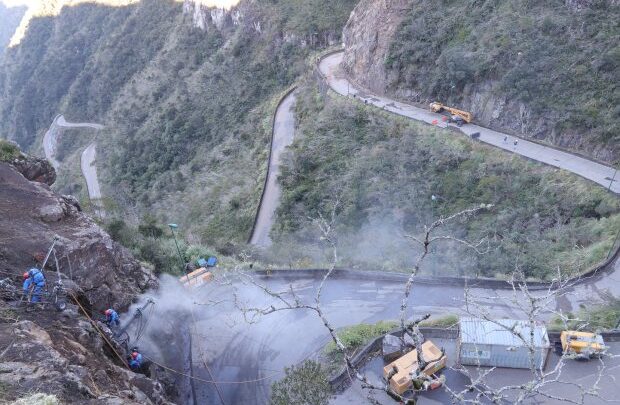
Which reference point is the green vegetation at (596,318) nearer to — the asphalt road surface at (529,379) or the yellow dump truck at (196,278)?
the asphalt road surface at (529,379)

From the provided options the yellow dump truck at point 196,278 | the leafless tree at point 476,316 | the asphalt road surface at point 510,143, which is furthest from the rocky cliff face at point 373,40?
the yellow dump truck at point 196,278

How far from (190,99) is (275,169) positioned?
26450mm

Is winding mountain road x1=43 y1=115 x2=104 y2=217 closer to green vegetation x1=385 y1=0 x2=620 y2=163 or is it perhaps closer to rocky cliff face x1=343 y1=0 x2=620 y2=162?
rocky cliff face x1=343 y1=0 x2=620 y2=162

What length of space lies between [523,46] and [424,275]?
19.9 m

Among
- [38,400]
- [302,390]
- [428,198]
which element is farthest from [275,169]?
[38,400]

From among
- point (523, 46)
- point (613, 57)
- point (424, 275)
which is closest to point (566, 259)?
point (424, 275)

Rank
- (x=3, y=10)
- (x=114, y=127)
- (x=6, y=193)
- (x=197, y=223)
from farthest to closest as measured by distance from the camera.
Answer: (x=3, y=10)
(x=114, y=127)
(x=197, y=223)
(x=6, y=193)

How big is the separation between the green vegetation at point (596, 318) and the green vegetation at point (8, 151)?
73.0ft

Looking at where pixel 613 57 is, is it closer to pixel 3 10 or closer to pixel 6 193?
pixel 6 193

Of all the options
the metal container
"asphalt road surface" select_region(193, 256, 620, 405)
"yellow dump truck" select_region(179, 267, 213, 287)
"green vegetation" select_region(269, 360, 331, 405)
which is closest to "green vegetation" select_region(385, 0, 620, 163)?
"asphalt road surface" select_region(193, 256, 620, 405)

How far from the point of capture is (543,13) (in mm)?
33875

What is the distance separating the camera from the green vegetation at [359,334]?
717 inches

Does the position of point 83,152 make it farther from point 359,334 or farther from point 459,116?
point 359,334

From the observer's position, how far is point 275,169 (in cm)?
3928
